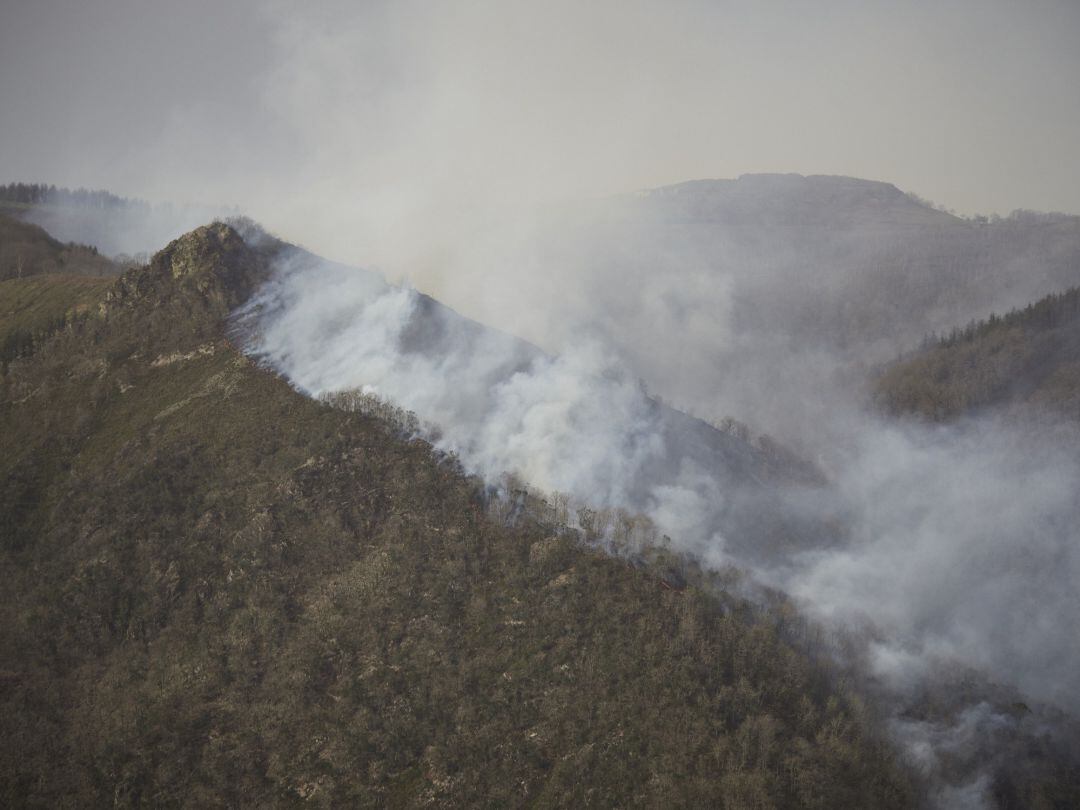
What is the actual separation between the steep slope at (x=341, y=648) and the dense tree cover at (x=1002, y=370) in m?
111

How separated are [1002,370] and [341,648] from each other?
14835cm

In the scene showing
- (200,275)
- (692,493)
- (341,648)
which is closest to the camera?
(341,648)

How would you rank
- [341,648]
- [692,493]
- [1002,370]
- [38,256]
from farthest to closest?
[1002,370] → [38,256] → [692,493] → [341,648]

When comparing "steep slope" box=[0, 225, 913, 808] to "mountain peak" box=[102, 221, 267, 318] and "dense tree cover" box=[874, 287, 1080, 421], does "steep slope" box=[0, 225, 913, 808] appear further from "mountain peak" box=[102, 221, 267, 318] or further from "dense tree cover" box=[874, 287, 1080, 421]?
"dense tree cover" box=[874, 287, 1080, 421]

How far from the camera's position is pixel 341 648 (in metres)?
50.5

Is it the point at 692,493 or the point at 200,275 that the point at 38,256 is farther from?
the point at 692,493

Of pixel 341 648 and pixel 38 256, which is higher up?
pixel 38 256

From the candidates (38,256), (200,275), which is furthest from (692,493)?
(38,256)

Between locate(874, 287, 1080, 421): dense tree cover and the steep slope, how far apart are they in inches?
4379

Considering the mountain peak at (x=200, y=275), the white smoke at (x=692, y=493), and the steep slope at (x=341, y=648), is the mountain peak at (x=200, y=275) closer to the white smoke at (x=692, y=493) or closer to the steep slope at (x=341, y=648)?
the white smoke at (x=692, y=493)

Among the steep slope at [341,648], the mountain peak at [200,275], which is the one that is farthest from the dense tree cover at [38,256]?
the steep slope at [341,648]

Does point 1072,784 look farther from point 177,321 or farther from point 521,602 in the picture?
point 177,321

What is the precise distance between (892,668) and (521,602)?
1214 inches

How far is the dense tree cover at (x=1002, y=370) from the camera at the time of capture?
450ft
